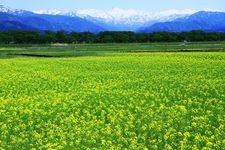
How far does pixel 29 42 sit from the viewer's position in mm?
140125

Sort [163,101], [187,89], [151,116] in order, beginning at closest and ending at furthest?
[151,116] < [163,101] < [187,89]

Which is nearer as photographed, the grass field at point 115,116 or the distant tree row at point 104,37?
the grass field at point 115,116

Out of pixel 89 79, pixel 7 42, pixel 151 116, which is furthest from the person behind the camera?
pixel 7 42

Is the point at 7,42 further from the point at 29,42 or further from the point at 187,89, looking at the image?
the point at 187,89

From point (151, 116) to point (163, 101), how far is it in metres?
3.39

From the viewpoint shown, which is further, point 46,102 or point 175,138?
point 46,102

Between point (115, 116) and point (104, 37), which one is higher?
point (115, 116)

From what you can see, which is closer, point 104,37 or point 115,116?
point 115,116

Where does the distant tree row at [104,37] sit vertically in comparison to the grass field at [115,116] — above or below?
below

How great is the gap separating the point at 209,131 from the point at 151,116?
2491 mm

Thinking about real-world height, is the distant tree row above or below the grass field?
below

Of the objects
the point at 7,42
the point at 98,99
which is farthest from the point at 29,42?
the point at 98,99

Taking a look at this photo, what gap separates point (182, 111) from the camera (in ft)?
48.8

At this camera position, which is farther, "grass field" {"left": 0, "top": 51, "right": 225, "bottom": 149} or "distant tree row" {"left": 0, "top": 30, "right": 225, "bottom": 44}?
"distant tree row" {"left": 0, "top": 30, "right": 225, "bottom": 44}
